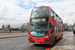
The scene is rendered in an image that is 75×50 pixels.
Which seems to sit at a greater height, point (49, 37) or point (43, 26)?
point (43, 26)

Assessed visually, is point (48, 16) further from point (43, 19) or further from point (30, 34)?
point (30, 34)

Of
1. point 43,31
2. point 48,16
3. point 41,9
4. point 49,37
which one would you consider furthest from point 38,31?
point 41,9

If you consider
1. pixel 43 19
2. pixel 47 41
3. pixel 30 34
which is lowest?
pixel 47 41

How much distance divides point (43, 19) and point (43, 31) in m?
1.20

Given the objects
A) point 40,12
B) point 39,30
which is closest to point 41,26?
point 39,30

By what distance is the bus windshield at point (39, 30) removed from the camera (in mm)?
8936

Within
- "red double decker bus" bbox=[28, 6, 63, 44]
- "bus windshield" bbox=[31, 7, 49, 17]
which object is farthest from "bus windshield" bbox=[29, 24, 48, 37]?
"bus windshield" bbox=[31, 7, 49, 17]

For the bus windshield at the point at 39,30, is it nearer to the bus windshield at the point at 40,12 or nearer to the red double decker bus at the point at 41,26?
the red double decker bus at the point at 41,26

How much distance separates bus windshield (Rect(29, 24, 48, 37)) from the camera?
8.94 m

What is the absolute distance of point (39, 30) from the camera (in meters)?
9.07

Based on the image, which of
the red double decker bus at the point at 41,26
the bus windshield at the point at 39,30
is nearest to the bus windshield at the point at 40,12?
the red double decker bus at the point at 41,26

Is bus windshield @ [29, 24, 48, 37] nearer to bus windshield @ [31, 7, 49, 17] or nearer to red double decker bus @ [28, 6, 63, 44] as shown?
red double decker bus @ [28, 6, 63, 44]

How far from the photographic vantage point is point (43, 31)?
8.95 m

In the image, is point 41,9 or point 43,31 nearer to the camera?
point 43,31
